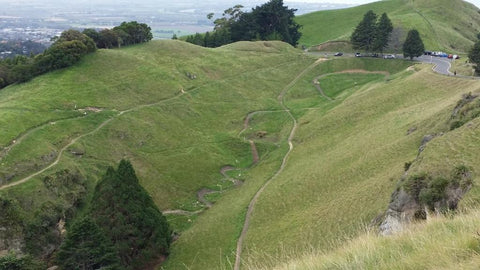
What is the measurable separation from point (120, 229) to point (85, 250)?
15.7 ft

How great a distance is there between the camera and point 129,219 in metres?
33.7

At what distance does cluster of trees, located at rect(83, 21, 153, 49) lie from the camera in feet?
254

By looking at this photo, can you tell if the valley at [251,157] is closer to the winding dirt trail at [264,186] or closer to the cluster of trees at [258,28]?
the winding dirt trail at [264,186]

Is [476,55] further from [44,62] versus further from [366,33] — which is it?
[44,62]

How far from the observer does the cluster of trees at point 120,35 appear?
7756cm

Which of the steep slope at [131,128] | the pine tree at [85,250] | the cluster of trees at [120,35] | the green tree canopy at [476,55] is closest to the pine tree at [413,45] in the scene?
the green tree canopy at [476,55]

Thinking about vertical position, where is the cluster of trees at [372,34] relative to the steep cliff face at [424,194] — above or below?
above

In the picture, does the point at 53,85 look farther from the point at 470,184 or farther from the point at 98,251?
the point at 470,184

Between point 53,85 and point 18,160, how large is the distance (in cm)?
2228

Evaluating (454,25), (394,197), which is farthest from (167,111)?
(454,25)

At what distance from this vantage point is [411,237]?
8.50 m

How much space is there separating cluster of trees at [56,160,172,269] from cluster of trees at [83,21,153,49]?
164 feet

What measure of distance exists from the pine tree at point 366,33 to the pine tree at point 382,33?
157 cm

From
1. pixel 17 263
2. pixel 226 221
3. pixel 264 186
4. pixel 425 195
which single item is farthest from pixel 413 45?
pixel 17 263
